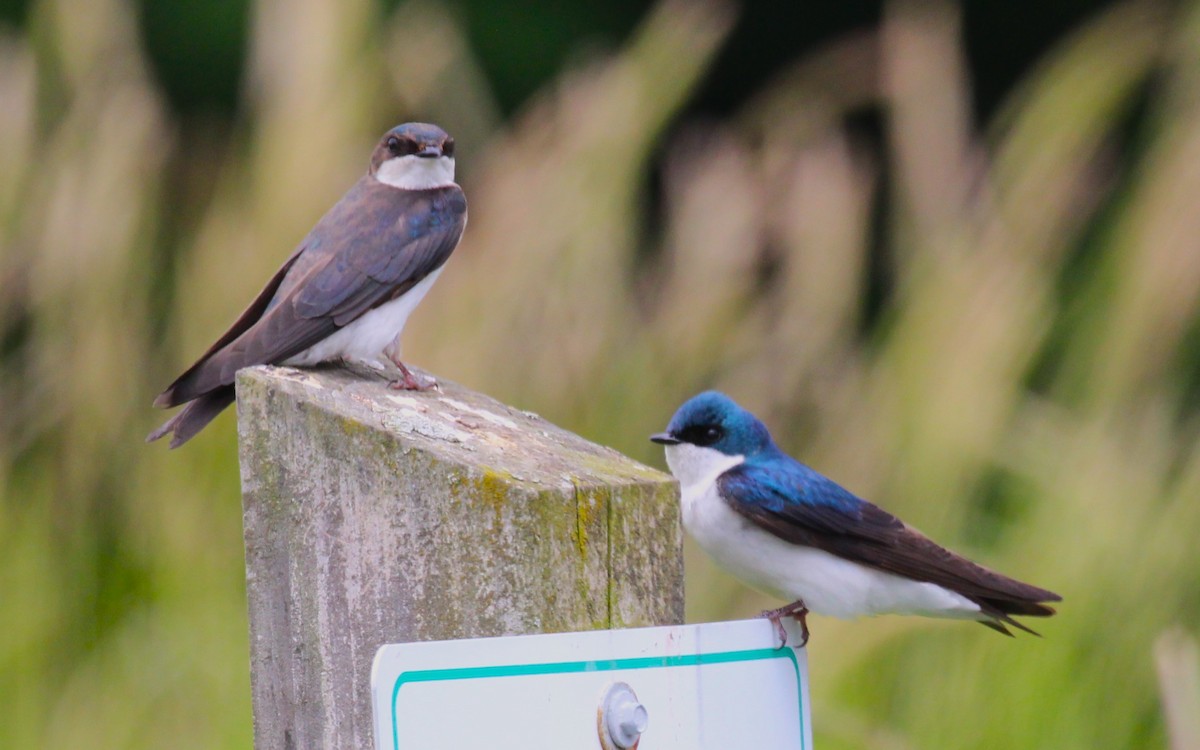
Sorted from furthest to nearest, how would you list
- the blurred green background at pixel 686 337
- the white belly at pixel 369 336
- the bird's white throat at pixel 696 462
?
1. the blurred green background at pixel 686 337
2. the bird's white throat at pixel 696 462
3. the white belly at pixel 369 336

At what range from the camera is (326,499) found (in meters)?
1.33

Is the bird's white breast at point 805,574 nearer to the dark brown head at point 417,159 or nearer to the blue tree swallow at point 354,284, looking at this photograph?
the blue tree swallow at point 354,284

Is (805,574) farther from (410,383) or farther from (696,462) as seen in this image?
(410,383)

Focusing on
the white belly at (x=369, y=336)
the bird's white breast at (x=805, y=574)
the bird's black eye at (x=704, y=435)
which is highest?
the white belly at (x=369, y=336)

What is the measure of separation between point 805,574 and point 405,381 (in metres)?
0.72

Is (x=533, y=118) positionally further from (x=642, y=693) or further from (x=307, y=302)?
(x=642, y=693)

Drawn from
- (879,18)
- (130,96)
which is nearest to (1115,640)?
(130,96)

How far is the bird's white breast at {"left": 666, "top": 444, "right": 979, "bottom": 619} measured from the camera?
84.0 inches

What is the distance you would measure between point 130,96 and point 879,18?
220 inches

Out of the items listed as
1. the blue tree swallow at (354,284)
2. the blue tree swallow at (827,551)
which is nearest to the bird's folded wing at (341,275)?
the blue tree swallow at (354,284)

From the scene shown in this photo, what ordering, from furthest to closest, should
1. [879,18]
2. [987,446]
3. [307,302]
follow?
[879,18] → [987,446] → [307,302]

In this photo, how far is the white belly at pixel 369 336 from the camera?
2.22m

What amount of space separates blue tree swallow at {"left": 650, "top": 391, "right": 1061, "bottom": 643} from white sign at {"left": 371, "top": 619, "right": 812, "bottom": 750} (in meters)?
0.69

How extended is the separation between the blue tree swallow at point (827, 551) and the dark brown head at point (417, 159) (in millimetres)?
989
